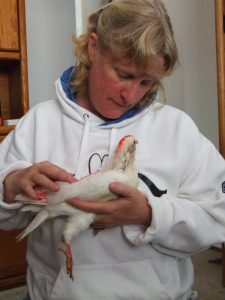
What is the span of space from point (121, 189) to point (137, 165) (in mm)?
147

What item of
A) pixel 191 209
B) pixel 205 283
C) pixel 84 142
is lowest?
pixel 205 283

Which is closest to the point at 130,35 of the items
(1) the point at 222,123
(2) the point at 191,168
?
(2) the point at 191,168

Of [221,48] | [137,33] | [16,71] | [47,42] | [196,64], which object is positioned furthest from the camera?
[47,42]

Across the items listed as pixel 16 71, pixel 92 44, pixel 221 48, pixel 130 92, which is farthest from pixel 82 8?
pixel 130 92

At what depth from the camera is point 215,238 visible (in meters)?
0.70

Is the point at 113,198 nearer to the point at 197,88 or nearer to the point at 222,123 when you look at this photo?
the point at 222,123

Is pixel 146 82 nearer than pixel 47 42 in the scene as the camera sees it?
Yes

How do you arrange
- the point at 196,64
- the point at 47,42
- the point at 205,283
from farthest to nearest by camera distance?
the point at 47,42
the point at 196,64
the point at 205,283

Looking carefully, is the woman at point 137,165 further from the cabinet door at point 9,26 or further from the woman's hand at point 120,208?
the cabinet door at point 9,26

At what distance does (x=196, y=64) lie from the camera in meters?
1.87

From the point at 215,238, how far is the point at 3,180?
1.31ft

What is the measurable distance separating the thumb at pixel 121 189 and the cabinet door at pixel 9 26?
1.18 metres

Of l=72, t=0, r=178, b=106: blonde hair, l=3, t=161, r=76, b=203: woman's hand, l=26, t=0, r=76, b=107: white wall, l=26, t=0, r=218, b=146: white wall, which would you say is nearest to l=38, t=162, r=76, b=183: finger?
l=3, t=161, r=76, b=203: woman's hand

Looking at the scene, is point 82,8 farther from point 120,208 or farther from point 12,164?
point 120,208
